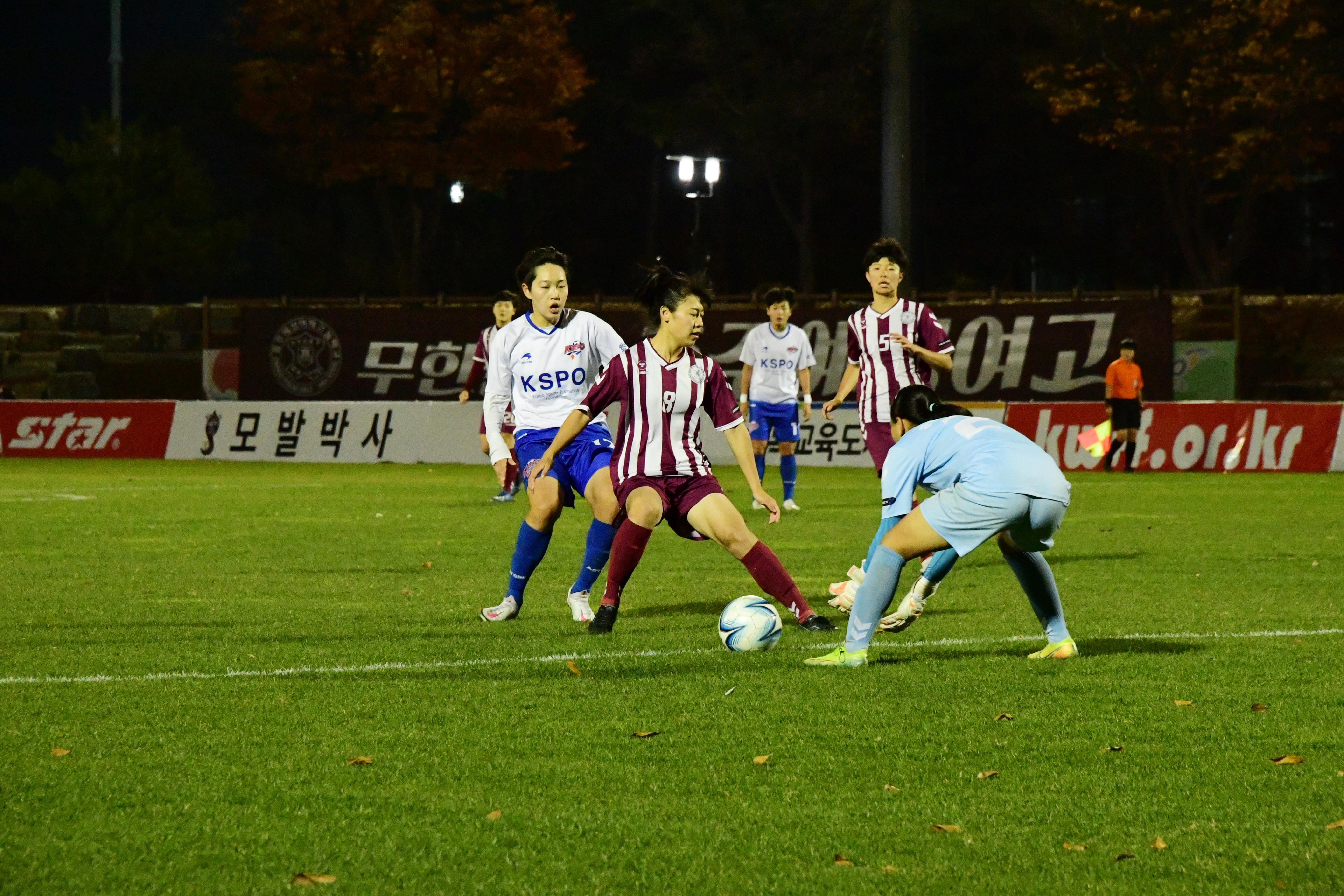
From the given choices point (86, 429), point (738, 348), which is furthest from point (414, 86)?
point (86, 429)

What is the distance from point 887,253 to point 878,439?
119 cm

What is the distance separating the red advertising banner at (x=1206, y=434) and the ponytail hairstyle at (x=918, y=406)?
1676cm

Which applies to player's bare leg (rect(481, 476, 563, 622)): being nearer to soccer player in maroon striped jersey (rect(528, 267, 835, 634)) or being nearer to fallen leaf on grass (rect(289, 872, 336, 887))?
soccer player in maroon striped jersey (rect(528, 267, 835, 634))

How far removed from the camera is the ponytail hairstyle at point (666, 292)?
847 centimetres

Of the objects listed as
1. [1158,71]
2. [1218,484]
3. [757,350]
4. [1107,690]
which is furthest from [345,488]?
[1158,71]

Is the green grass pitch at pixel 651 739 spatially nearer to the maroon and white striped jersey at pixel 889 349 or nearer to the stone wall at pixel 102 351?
the maroon and white striped jersey at pixel 889 349

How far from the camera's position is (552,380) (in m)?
9.53

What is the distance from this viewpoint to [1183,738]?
611 cm

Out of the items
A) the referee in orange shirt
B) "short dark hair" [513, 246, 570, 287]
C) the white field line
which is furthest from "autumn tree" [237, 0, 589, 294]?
the white field line

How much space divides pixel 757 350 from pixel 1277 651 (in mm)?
10427

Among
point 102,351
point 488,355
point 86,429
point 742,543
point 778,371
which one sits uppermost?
point 742,543

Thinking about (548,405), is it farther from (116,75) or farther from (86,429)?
(116,75)

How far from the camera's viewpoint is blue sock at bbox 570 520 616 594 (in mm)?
9273

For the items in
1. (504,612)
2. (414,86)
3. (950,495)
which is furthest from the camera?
(414,86)
